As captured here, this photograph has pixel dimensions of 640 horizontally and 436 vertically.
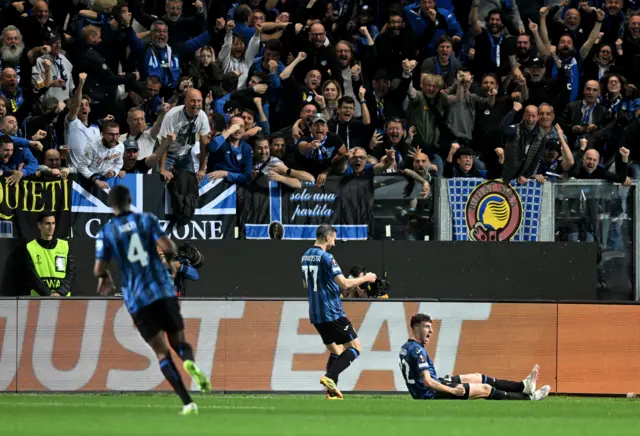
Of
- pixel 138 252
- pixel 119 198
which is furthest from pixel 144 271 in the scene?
pixel 119 198

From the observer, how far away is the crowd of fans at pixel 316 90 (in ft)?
59.8

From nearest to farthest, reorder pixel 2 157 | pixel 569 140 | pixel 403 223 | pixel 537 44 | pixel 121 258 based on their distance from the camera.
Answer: pixel 121 258, pixel 2 157, pixel 403 223, pixel 569 140, pixel 537 44

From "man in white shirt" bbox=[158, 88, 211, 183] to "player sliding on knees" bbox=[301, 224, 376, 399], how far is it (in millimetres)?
3724

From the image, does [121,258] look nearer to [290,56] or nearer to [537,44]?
[290,56]

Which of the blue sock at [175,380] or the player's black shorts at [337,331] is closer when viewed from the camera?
the blue sock at [175,380]

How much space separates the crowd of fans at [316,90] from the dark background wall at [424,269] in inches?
39.5

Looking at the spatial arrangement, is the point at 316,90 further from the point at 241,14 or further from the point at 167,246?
the point at 167,246

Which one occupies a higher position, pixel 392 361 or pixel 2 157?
pixel 2 157

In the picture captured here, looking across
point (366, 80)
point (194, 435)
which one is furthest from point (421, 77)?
point (194, 435)

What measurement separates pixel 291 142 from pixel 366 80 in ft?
8.68

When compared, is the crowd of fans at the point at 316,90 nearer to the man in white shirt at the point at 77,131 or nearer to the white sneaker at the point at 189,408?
the man in white shirt at the point at 77,131

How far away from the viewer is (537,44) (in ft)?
71.2

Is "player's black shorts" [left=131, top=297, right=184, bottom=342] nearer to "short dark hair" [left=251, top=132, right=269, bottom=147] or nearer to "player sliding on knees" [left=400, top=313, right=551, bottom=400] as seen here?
"player sliding on knees" [left=400, top=313, right=551, bottom=400]

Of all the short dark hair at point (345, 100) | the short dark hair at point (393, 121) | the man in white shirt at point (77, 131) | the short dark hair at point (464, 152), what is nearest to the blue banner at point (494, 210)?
the short dark hair at point (464, 152)
